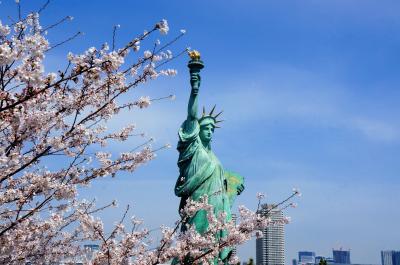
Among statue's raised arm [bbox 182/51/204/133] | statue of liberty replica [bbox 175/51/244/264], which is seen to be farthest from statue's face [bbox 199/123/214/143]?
statue's raised arm [bbox 182/51/204/133]

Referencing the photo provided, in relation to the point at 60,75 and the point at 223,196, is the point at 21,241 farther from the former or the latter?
the point at 223,196

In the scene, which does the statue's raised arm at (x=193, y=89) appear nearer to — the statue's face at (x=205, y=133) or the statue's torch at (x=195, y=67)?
the statue's torch at (x=195, y=67)

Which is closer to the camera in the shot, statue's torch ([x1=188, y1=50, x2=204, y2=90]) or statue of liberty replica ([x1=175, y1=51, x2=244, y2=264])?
statue of liberty replica ([x1=175, y1=51, x2=244, y2=264])

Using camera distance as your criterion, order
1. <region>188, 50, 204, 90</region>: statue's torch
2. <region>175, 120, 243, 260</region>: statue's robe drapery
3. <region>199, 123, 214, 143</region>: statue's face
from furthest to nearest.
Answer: <region>199, 123, 214, 143</region>: statue's face < <region>188, 50, 204, 90</region>: statue's torch < <region>175, 120, 243, 260</region>: statue's robe drapery

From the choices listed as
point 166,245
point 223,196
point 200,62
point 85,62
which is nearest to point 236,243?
point 166,245

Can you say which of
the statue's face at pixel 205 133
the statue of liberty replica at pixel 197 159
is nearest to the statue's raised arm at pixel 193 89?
the statue of liberty replica at pixel 197 159

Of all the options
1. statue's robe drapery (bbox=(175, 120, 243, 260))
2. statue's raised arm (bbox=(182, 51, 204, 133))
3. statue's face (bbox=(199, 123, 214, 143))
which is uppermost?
statue's raised arm (bbox=(182, 51, 204, 133))

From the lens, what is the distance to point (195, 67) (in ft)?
47.9

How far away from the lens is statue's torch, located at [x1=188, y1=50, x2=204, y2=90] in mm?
14469

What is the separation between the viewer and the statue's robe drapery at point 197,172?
13.9 m

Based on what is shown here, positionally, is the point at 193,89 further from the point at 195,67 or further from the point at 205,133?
the point at 205,133

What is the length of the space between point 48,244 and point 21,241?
0.98 meters

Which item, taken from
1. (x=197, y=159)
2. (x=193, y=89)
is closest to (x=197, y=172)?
(x=197, y=159)

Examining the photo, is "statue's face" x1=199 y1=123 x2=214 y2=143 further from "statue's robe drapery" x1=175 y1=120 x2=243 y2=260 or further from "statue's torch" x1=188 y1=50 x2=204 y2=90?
"statue's torch" x1=188 y1=50 x2=204 y2=90
